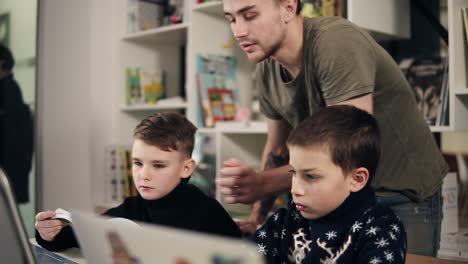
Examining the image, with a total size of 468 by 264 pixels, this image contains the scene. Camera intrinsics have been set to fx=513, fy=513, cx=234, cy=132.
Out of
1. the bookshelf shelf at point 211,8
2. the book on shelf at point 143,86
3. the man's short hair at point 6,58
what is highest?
the bookshelf shelf at point 211,8

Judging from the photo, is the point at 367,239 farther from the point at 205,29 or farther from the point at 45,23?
the point at 45,23

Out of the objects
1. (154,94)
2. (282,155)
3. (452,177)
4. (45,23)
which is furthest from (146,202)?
(45,23)

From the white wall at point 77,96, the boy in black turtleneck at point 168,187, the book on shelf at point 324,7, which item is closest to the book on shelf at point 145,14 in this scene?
the white wall at point 77,96

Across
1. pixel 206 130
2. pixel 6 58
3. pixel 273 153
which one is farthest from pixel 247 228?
pixel 6 58

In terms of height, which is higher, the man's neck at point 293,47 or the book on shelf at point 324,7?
the book on shelf at point 324,7

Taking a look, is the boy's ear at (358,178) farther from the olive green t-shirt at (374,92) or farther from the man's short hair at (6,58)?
the man's short hair at (6,58)

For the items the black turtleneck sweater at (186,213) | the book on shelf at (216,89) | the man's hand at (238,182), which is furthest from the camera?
the book on shelf at (216,89)

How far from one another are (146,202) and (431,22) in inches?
57.2

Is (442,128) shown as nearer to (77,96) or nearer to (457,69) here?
(457,69)

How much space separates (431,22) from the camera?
212 cm

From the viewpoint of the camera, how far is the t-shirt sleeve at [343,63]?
4.15 ft

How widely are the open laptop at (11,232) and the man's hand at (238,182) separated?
50cm

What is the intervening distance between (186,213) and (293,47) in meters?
0.53

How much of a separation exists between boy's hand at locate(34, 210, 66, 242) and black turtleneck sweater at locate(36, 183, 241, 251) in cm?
5
